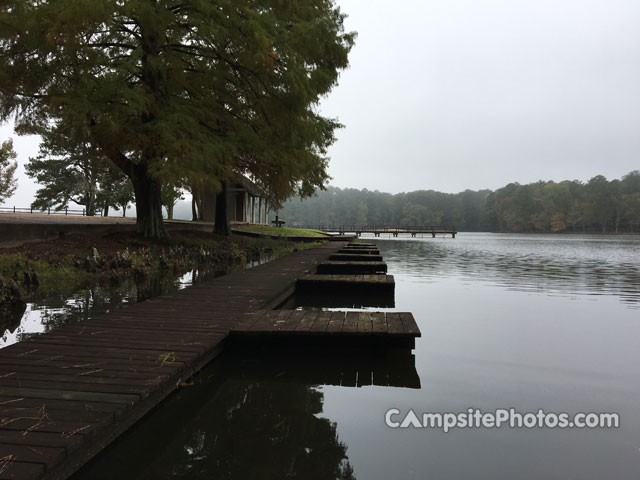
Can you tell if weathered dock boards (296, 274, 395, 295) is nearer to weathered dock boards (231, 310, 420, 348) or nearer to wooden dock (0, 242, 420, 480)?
wooden dock (0, 242, 420, 480)

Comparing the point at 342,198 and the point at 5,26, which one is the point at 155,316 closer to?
the point at 5,26

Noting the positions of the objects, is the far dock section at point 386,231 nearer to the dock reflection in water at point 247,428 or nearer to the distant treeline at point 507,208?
the distant treeline at point 507,208

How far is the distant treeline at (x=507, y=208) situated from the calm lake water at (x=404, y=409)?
115 m

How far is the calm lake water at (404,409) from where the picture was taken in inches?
112

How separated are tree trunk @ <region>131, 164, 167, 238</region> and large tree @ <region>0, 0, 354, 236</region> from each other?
0.04m

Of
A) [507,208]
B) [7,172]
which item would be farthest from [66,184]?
[507,208]

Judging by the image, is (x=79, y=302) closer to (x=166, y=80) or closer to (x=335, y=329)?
(x=335, y=329)

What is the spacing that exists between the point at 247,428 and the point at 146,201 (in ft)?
45.4

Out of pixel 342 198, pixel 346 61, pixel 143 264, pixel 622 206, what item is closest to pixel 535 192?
pixel 622 206

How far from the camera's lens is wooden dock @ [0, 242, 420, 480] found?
2463mm

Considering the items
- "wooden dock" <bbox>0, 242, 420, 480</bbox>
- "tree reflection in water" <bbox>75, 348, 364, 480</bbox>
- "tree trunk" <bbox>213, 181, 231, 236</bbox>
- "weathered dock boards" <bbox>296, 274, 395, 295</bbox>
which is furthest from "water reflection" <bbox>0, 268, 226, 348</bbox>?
"tree trunk" <bbox>213, 181, 231, 236</bbox>

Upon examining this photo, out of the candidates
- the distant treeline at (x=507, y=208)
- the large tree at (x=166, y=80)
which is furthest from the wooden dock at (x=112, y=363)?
the distant treeline at (x=507, y=208)

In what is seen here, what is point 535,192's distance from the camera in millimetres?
124812

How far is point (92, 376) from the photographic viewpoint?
136 inches
